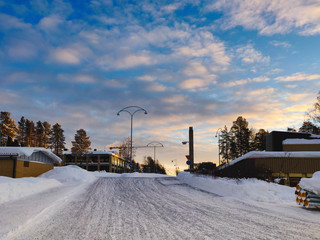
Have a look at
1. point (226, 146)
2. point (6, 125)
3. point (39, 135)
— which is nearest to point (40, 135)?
point (39, 135)

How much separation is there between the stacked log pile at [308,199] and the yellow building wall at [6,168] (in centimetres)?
2625

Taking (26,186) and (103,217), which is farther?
(26,186)

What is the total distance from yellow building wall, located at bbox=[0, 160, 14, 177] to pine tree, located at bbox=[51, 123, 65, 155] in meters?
65.8

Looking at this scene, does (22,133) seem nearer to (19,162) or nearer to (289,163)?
(19,162)

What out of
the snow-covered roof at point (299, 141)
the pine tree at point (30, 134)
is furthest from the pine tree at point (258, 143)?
the pine tree at point (30, 134)

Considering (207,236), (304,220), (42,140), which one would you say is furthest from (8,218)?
(42,140)

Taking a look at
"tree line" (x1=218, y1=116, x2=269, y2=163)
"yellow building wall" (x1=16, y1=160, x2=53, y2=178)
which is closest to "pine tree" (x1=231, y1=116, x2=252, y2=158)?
"tree line" (x1=218, y1=116, x2=269, y2=163)

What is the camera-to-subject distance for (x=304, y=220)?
8.38 meters

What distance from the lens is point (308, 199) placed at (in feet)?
36.8

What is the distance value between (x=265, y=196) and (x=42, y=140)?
94.6m

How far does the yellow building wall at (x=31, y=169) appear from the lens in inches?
1115

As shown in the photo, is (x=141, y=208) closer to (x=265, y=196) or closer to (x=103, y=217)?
(x=103, y=217)

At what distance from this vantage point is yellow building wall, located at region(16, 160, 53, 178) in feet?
92.9

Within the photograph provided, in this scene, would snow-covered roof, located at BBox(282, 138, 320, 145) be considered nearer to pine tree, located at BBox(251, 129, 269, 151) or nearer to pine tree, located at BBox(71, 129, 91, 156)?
pine tree, located at BBox(251, 129, 269, 151)
